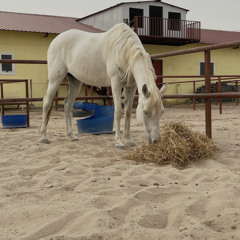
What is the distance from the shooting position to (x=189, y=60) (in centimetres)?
1620

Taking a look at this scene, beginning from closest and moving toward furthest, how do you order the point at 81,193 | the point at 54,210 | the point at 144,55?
the point at 54,210 → the point at 81,193 → the point at 144,55

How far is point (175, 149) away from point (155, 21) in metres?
13.1

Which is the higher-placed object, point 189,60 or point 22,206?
point 189,60

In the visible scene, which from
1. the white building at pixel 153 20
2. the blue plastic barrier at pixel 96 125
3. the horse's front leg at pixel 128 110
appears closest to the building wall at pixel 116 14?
the white building at pixel 153 20

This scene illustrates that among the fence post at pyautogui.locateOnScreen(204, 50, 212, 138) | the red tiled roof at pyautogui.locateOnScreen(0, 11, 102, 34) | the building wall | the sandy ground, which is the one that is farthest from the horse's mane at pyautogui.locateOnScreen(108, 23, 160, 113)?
the building wall

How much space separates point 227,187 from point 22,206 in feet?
3.97

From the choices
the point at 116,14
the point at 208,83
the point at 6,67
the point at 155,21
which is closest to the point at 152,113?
the point at 208,83

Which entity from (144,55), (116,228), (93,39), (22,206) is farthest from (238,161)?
(93,39)

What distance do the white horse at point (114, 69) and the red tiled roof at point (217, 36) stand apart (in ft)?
43.7

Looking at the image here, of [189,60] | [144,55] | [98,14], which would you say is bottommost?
[144,55]

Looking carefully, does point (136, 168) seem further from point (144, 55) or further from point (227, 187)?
point (144, 55)

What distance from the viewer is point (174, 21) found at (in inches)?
633

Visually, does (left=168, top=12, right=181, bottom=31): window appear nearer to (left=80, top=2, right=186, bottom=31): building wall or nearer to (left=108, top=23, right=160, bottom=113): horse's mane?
(left=80, top=2, right=186, bottom=31): building wall

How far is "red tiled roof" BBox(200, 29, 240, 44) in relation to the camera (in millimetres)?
17000
